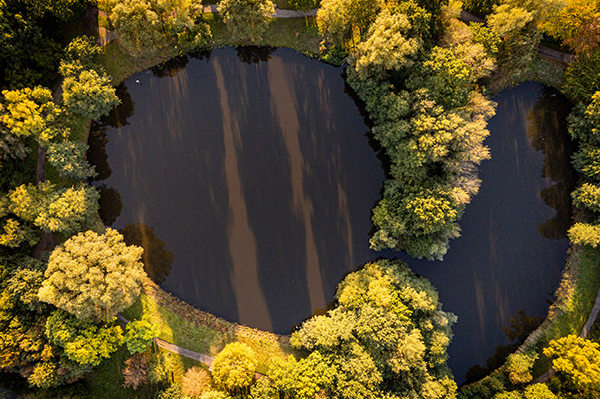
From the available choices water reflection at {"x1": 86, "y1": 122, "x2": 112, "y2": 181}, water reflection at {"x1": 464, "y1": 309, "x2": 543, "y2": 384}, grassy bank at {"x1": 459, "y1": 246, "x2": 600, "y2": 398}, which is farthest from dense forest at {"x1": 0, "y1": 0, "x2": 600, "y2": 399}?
water reflection at {"x1": 86, "y1": 122, "x2": 112, "y2": 181}

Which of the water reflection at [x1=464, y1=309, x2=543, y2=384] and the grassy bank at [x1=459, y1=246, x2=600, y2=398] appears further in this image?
the water reflection at [x1=464, y1=309, x2=543, y2=384]

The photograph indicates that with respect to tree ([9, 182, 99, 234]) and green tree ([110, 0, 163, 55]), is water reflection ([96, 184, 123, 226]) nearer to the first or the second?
tree ([9, 182, 99, 234])

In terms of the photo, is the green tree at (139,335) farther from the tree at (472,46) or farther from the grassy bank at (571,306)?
the tree at (472,46)

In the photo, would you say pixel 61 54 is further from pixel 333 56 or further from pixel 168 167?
pixel 333 56

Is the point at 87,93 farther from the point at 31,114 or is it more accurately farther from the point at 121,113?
the point at 121,113

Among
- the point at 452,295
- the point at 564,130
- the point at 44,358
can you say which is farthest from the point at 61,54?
the point at 564,130

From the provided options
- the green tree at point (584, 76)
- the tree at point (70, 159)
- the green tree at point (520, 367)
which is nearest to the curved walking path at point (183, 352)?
the tree at point (70, 159)
